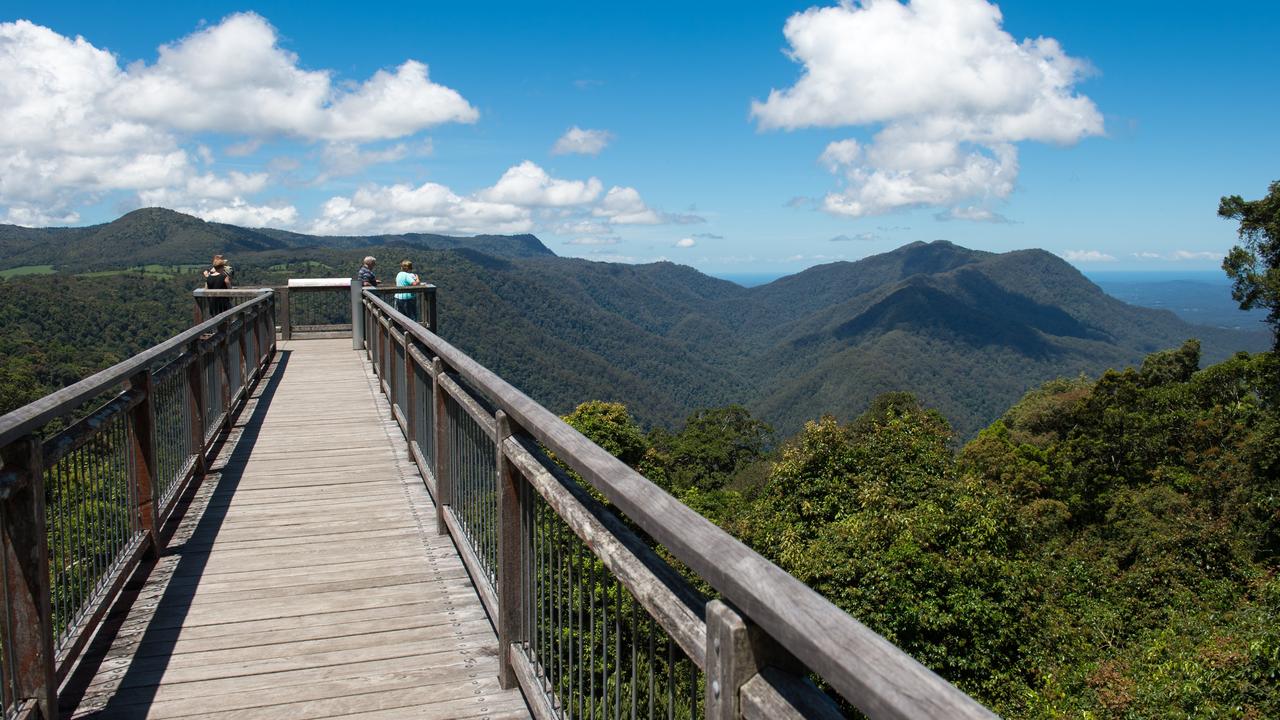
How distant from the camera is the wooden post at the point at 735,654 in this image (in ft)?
4.37

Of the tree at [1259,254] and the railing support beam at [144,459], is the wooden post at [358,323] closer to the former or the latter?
the railing support beam at [144,459]

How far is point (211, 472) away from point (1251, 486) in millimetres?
29722

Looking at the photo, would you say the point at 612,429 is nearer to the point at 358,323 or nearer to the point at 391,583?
the point at 358,323

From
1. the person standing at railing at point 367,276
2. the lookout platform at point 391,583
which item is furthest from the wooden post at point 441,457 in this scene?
the person standing at railing at point 367,276

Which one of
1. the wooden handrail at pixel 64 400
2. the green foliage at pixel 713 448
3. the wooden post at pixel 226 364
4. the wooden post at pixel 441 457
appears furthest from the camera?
the green foliage at pixel 713 448

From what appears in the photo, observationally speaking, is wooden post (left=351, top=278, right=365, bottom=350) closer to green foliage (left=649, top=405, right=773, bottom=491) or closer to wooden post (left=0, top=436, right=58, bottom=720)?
wooden post (left=0, top=436, right=58, bottom=720)

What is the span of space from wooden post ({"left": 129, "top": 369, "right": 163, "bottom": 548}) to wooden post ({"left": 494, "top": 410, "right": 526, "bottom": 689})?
2.25 metres

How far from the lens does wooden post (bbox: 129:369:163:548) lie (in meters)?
4.25

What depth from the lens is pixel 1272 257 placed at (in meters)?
28.5

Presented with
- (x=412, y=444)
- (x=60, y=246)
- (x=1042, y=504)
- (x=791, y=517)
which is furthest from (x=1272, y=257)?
(x=60, y=246)

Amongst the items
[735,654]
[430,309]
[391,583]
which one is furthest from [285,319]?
[735,654]

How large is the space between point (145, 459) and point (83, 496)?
90cm

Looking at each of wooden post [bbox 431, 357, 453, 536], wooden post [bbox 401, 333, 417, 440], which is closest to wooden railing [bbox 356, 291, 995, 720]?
wooden post [bbox 431, 357, 453, 536]

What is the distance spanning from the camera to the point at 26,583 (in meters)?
2.51
